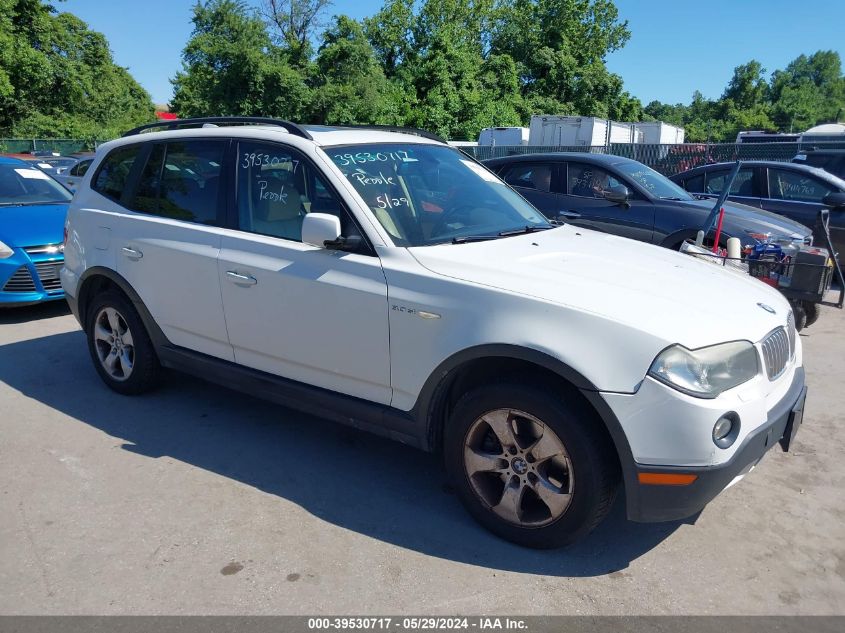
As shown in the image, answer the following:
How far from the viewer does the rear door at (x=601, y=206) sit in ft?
25.4

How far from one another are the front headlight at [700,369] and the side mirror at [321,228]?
1.62m

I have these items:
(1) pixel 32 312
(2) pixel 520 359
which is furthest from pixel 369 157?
(1) pixel 32 312

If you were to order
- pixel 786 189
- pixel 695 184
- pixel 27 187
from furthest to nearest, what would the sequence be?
pixel 695 184, pixel 786 189, pixel 27 187

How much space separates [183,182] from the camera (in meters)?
4.40

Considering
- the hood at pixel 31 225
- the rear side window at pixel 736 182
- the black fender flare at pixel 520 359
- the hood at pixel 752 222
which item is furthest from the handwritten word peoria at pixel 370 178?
the rear side window at pixel 736 182

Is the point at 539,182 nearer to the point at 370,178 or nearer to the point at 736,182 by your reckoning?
the point at 736,182

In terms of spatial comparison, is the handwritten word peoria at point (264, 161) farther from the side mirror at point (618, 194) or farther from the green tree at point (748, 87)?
the green tree at point (748, 87)

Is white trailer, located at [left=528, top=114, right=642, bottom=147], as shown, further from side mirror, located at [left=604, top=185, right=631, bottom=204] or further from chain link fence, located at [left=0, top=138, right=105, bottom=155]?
chain link fence, located at [left=0, top=138, right=105, bottom=155]

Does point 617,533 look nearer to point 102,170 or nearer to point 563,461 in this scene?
point 563,461

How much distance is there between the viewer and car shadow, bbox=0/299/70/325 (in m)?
7.17

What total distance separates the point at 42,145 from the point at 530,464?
1355 inches

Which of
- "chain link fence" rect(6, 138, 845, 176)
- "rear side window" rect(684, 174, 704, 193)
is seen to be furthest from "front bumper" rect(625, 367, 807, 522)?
"chain link fence" rect(6, 138, 845, 176)

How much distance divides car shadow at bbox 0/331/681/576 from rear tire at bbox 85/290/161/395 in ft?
0.46
